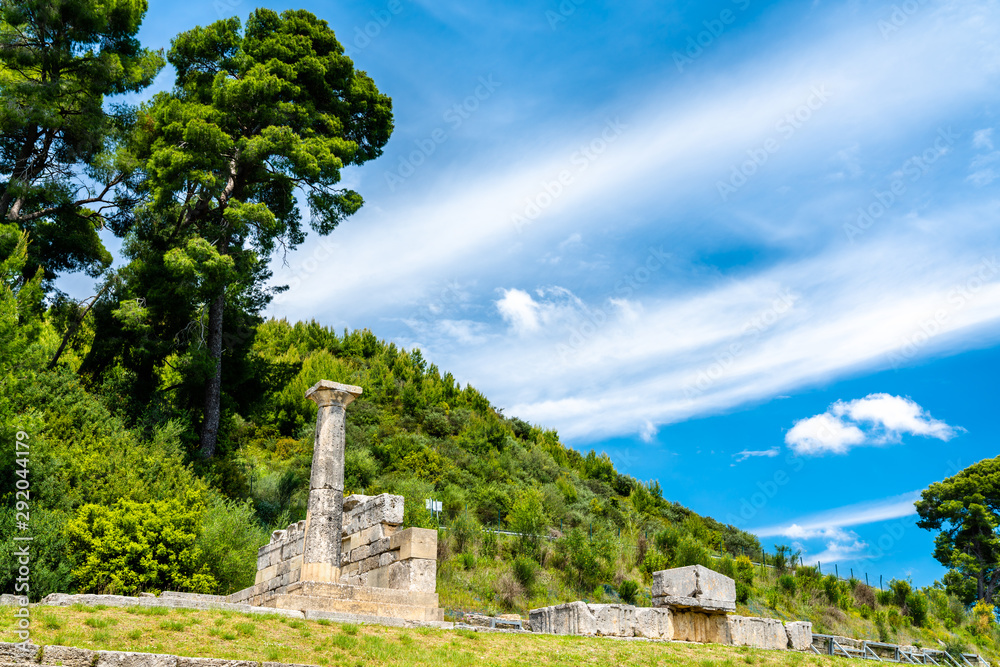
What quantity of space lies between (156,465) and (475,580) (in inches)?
339

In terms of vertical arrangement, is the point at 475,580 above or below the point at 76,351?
below

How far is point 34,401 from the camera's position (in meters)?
17.3

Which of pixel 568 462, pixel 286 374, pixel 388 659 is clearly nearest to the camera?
pixel 388 659

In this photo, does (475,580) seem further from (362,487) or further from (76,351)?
(76,351)

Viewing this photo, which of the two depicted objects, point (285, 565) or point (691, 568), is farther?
point (285, 565)

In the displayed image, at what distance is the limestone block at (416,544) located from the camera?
1266 centimetres

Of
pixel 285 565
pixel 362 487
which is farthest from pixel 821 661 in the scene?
pixel 362 487

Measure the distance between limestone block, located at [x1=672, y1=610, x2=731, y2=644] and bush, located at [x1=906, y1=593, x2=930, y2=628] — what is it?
651 inches

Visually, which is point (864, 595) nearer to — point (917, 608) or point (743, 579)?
point (917, 608)

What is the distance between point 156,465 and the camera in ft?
56.9

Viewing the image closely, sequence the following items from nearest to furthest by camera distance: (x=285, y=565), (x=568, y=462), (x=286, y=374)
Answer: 1. (x=285, y=565)
2. (x=286, y=374)
3. (x=568, y=462)

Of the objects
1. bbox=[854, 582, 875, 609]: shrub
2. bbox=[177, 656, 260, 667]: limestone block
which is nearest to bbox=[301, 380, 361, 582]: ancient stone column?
bbox=[177, 656, 260, 667]: limestone block

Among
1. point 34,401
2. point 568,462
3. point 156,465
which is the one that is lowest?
point 156,465

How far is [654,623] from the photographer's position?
1230cm
